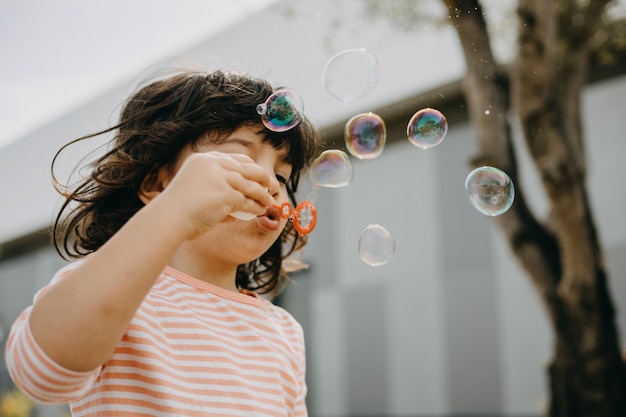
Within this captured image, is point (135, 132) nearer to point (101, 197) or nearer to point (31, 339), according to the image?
point (101, 197)

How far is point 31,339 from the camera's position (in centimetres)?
92

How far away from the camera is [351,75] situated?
189 cm

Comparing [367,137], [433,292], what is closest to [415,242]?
[433,292]

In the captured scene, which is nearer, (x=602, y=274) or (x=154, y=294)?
(x=154, y=294)

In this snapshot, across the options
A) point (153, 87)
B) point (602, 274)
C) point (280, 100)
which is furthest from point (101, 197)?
point (602, 274)

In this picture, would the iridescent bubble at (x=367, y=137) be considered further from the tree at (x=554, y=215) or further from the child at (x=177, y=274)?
the tree at (x=554, y=215)

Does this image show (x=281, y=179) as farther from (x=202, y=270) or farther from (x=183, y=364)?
(x=183, y=364)

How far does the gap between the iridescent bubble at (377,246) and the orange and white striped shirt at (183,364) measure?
427 mm

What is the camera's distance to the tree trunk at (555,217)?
10.7 feet

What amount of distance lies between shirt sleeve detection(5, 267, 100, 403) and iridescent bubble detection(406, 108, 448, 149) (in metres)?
1.17

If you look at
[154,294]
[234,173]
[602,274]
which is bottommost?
[602,274]

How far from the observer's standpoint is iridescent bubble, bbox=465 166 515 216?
1.87 meters

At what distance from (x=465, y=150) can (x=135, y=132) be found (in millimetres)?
5350

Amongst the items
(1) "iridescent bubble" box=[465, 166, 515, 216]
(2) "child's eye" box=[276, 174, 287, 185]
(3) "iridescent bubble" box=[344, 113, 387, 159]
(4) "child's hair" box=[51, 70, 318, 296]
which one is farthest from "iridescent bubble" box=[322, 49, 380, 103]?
(2) "child's eye" box=[276, 174, 287, 185]
